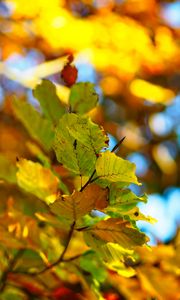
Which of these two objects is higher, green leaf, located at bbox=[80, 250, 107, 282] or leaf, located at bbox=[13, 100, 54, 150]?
leaf, located at bbox=[13, 100, 54, 150]

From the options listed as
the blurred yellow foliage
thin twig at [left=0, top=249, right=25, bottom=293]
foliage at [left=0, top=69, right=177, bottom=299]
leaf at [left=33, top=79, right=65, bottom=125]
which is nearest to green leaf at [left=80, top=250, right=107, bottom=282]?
foliage at [left=0, top=69, right=177, bottom=299]

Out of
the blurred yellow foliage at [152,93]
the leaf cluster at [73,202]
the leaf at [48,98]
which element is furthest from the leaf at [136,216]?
the blurred yellow foliage at [152,93]

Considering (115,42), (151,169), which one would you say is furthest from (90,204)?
(151,169)

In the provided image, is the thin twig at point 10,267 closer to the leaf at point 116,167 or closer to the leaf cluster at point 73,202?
the leaf cluster at point 73,202

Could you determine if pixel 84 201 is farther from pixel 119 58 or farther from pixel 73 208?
pixel 119 58

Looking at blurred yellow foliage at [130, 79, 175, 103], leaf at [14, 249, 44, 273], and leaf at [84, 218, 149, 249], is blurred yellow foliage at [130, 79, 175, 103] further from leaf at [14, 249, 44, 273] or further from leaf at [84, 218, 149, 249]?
leaf at [84, 218, 149, 249]

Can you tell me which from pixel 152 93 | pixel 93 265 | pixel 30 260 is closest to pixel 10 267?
pixel 30 260
